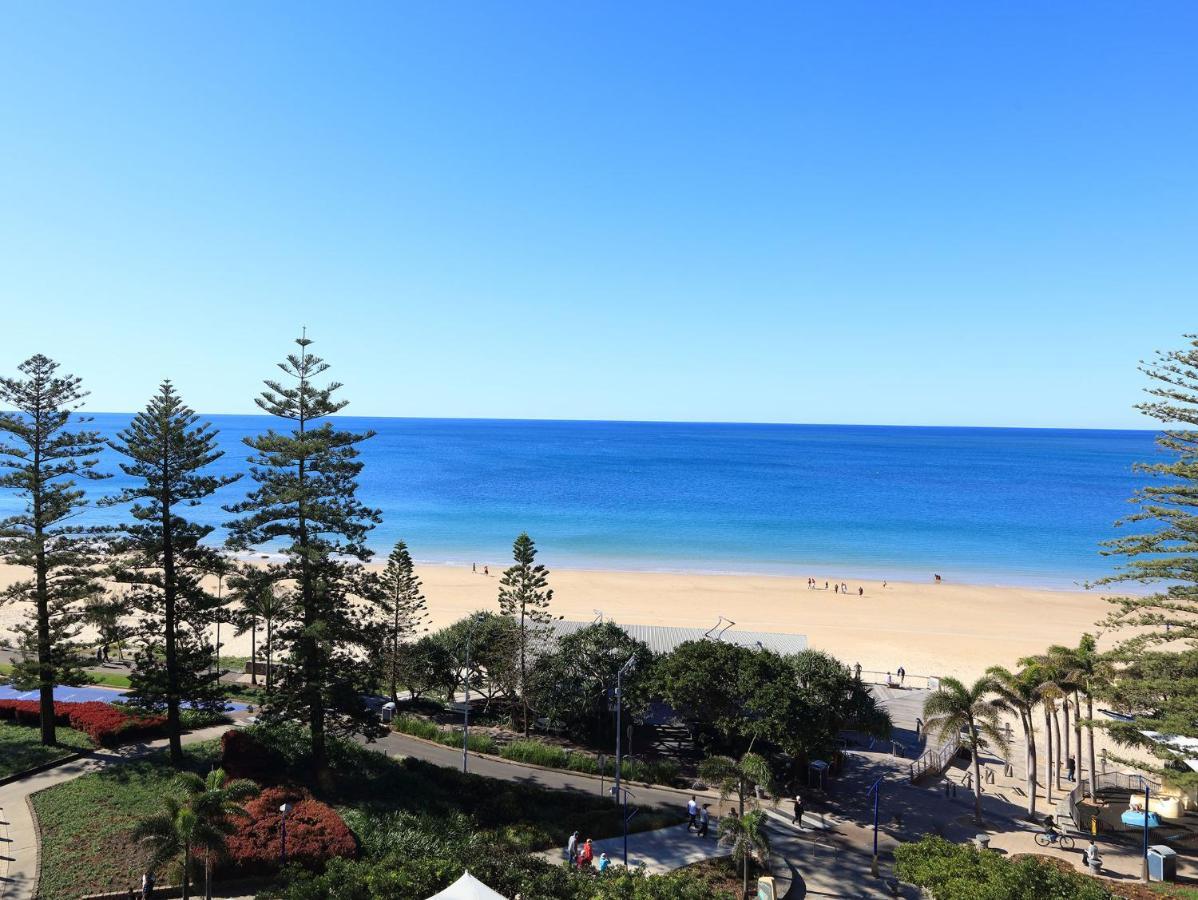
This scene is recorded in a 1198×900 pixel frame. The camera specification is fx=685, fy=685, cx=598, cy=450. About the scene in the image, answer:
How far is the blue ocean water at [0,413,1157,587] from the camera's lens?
62219 millimetres

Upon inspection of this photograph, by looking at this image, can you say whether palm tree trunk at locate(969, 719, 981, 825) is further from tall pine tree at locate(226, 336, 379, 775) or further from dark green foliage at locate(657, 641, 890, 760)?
tall pine tree at locate(226, 336, 379, 775)

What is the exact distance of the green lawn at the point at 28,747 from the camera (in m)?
19.4

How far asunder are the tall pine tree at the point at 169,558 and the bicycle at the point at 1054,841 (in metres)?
23.7

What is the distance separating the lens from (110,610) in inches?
771

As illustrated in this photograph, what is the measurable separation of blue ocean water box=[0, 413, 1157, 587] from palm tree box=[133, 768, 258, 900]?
45766mm

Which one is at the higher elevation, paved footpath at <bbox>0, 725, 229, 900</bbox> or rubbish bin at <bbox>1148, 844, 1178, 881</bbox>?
paved footpath at <bbox>0, 725, 229, 900</bbox>

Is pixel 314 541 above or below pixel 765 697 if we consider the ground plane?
above

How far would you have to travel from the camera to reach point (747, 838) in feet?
50.3

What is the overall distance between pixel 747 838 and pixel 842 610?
111 feet

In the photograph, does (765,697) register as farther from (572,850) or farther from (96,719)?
(96,719)

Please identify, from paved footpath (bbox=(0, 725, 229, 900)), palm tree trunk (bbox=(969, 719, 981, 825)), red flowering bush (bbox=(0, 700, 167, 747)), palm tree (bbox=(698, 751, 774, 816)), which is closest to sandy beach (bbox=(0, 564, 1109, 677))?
red flowering bush (bbox=(0, 700, 167, 747))

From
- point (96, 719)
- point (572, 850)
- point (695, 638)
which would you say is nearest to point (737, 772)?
point (572, 850)

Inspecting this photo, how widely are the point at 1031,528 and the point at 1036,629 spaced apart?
41403 mm

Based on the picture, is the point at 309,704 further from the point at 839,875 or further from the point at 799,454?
the point at 799,454
